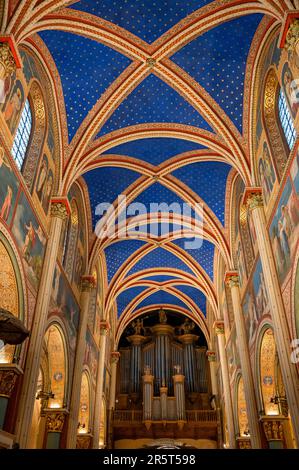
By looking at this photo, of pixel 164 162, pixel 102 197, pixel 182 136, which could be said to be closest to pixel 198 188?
pixel 164 162

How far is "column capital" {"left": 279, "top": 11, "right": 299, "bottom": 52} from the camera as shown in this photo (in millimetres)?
9477

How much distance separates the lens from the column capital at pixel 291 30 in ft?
31.1

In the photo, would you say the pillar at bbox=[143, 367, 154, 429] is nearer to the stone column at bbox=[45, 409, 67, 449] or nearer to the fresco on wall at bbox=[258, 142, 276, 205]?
the stone column at bbox=[45, 409, 67, 449]

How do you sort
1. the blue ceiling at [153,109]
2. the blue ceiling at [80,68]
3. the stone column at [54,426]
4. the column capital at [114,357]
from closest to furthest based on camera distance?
1. the blue ceiling at [80,68]
2. the stone column at [54,426]
3. the blue ceiling at [153,109]
4. the column capital at [114,357]

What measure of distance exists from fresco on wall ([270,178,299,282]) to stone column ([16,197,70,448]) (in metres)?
6.49

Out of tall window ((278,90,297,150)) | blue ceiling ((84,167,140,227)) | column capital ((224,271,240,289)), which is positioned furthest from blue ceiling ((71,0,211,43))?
column capital ((224,271,240,289))

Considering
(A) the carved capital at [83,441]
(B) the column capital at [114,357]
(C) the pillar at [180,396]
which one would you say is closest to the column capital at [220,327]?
(C) the pillar at [180,396]

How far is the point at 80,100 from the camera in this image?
1438 cm

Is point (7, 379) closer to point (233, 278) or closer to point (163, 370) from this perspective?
point (233, 278)

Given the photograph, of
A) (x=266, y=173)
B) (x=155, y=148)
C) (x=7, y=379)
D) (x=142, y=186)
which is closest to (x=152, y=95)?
(x=155, y=148)

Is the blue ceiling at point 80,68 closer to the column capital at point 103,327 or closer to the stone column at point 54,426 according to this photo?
the stone column at point 54,426

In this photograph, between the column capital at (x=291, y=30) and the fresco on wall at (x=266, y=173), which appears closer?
the column capital at (x=291, y=30)

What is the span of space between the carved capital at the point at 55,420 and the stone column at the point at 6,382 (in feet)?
14.7
